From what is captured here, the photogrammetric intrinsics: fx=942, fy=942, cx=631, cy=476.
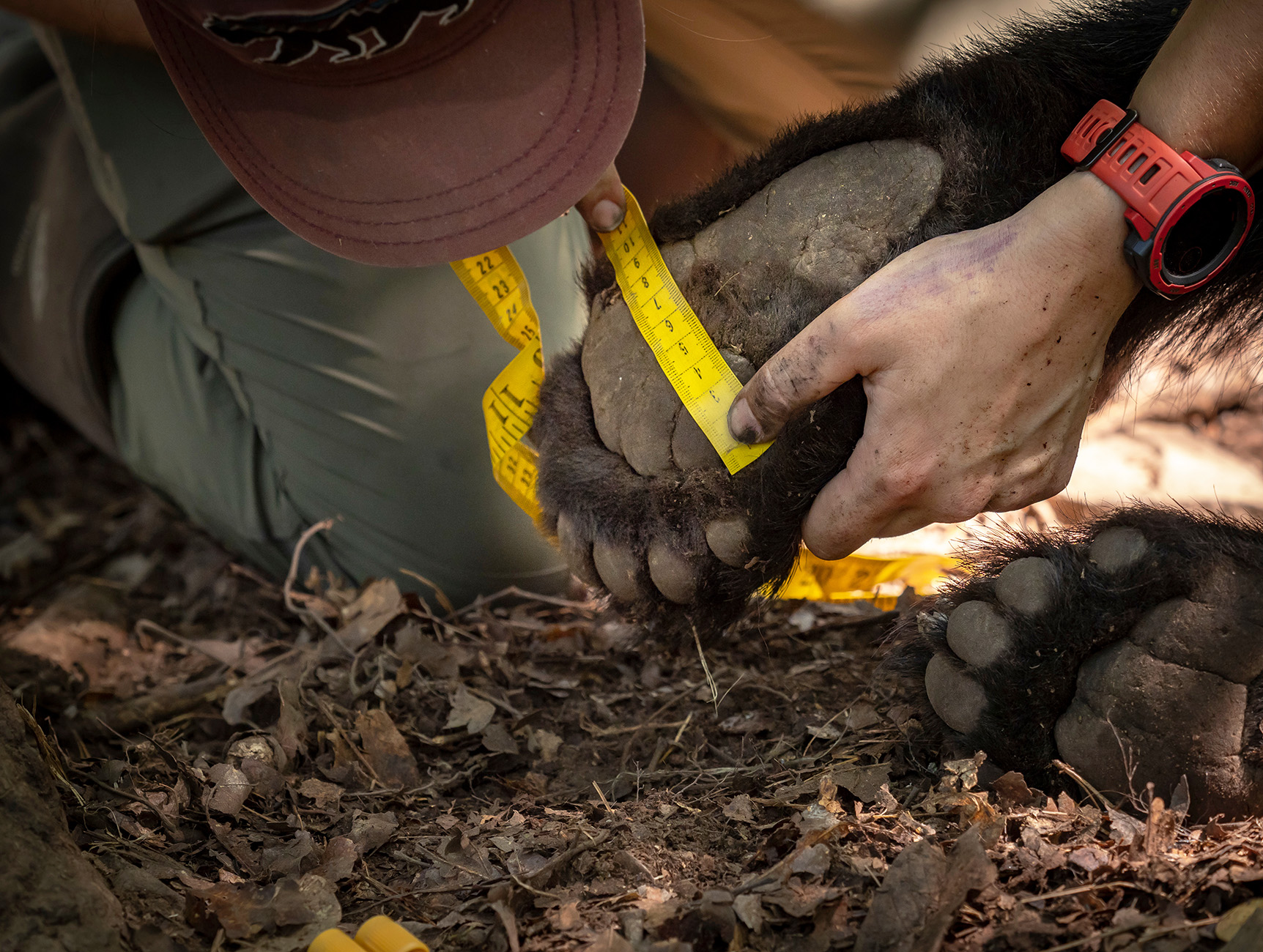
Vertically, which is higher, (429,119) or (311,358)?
(429,119)

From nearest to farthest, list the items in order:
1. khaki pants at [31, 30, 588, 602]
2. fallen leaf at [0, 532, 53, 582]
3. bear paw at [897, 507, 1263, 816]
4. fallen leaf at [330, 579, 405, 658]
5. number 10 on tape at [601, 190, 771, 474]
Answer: bear paw at [897, 507, 1263, 816], number 10 on tape at [601, 190, 771, 474], fallen leaf at [330, 579, 405, 658], khaki pants at [31, 30, 588, 602], fallen leaf at [0, 532, 53, 582]

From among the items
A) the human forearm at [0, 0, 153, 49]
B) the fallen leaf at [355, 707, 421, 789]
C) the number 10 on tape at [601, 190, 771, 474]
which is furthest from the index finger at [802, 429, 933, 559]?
the human forearm at [0, 0, 153, 49]

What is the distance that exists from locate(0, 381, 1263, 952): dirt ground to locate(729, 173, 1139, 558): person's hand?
28cm

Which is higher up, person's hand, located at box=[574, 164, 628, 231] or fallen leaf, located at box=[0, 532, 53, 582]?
person's hand, located at box=[574, 164, 628, 231]

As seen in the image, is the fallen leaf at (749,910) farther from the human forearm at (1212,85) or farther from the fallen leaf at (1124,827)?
the human forearm at (1212,85)

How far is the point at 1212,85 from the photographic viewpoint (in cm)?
104

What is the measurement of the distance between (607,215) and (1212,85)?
2.53ft

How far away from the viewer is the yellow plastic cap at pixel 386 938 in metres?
0.88

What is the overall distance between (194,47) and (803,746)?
1241mm

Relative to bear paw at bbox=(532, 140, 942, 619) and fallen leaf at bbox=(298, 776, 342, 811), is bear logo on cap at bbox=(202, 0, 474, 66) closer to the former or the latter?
bear paw at bbox=(532, 140, 942, 619)

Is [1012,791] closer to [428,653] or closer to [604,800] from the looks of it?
[604,800]

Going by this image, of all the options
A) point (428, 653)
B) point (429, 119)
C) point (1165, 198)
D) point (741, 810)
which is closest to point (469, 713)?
point (428, 653)

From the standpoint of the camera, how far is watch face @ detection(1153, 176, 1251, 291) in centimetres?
104

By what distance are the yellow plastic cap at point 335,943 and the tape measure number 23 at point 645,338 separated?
686 mm
